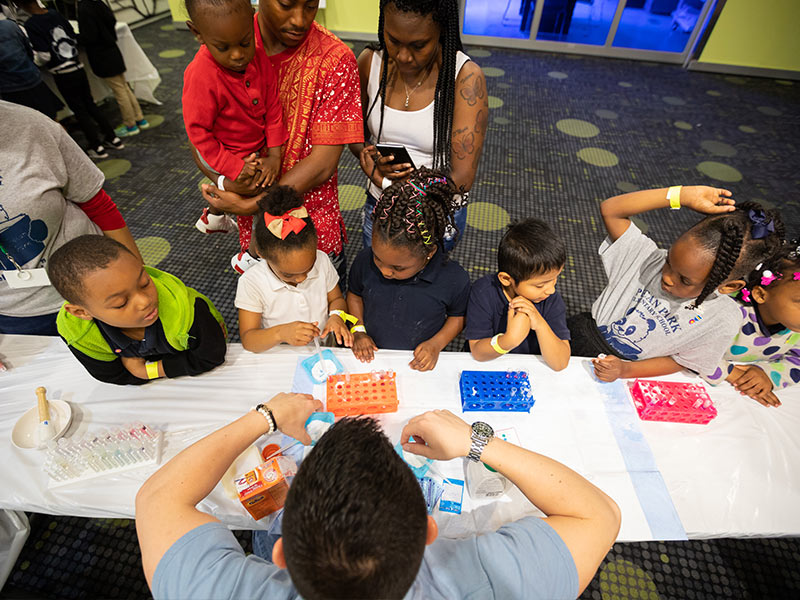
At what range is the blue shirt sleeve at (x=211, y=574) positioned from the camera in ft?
2.17

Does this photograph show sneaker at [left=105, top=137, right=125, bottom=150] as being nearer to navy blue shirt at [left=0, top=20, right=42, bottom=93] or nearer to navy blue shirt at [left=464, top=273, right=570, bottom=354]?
navy blue shirt at [left=0, top=20, right=42, bottom=93]

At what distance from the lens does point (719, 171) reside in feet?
11.2

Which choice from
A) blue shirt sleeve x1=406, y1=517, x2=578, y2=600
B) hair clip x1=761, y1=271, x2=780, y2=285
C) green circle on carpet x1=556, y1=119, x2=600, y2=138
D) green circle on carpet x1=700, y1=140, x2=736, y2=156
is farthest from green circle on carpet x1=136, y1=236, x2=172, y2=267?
green circle on carpet x1=700, y1=140, x2=736, y2=156

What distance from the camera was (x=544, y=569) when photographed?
72 centimetres

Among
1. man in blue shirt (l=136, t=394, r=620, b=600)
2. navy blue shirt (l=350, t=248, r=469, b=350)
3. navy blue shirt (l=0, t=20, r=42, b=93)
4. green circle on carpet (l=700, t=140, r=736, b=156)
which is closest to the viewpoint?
man in blue shirt (l=136, t=394, r=620, b=600)

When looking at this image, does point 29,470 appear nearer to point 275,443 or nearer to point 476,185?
point 275,443

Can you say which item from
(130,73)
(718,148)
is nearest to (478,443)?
(718,148)

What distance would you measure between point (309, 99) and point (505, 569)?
4.33 feet

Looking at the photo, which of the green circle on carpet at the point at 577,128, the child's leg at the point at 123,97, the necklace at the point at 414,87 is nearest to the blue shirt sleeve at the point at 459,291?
the necklace at the point at 414,87

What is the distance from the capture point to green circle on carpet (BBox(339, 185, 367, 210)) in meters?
2.98

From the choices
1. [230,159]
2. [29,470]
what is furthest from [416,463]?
[230,159]

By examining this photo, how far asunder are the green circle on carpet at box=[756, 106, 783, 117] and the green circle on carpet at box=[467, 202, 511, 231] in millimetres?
3700

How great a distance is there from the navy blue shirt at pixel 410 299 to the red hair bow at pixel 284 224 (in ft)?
1.14

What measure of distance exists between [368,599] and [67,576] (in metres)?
1.50
